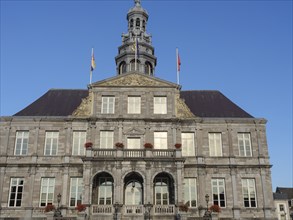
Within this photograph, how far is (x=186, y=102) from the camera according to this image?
37.0 meters

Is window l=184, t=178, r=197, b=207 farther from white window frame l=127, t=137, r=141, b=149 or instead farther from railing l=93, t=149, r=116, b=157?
railing l=93, t=149, r=116, b=157

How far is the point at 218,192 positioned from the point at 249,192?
2739mm

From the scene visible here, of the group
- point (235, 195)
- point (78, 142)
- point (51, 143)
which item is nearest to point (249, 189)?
point (235, 195)

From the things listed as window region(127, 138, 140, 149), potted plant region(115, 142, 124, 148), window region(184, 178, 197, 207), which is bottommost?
window region(184, 178, 197, 207)

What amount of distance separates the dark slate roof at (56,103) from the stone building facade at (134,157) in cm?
19

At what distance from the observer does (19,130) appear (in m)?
32.9

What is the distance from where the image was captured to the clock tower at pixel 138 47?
40.6 m

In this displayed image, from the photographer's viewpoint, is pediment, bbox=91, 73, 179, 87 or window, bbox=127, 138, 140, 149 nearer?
window, bbox=127, 138, 140, 149

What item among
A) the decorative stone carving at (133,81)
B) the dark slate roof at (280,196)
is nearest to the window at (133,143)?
the decorative stone carving at (133,81)

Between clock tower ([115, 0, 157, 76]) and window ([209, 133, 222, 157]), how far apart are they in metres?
11.4

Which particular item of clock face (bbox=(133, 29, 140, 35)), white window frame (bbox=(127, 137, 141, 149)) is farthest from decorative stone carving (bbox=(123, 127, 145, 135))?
clock face (bbox=(133, 29, 140, 35))

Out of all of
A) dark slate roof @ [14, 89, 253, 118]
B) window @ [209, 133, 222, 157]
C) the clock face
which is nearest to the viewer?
window @ [209, 133, 222, 157]

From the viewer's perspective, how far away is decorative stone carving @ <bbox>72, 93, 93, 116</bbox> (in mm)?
33062

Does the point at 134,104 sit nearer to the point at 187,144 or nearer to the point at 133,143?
the point at 133,143
